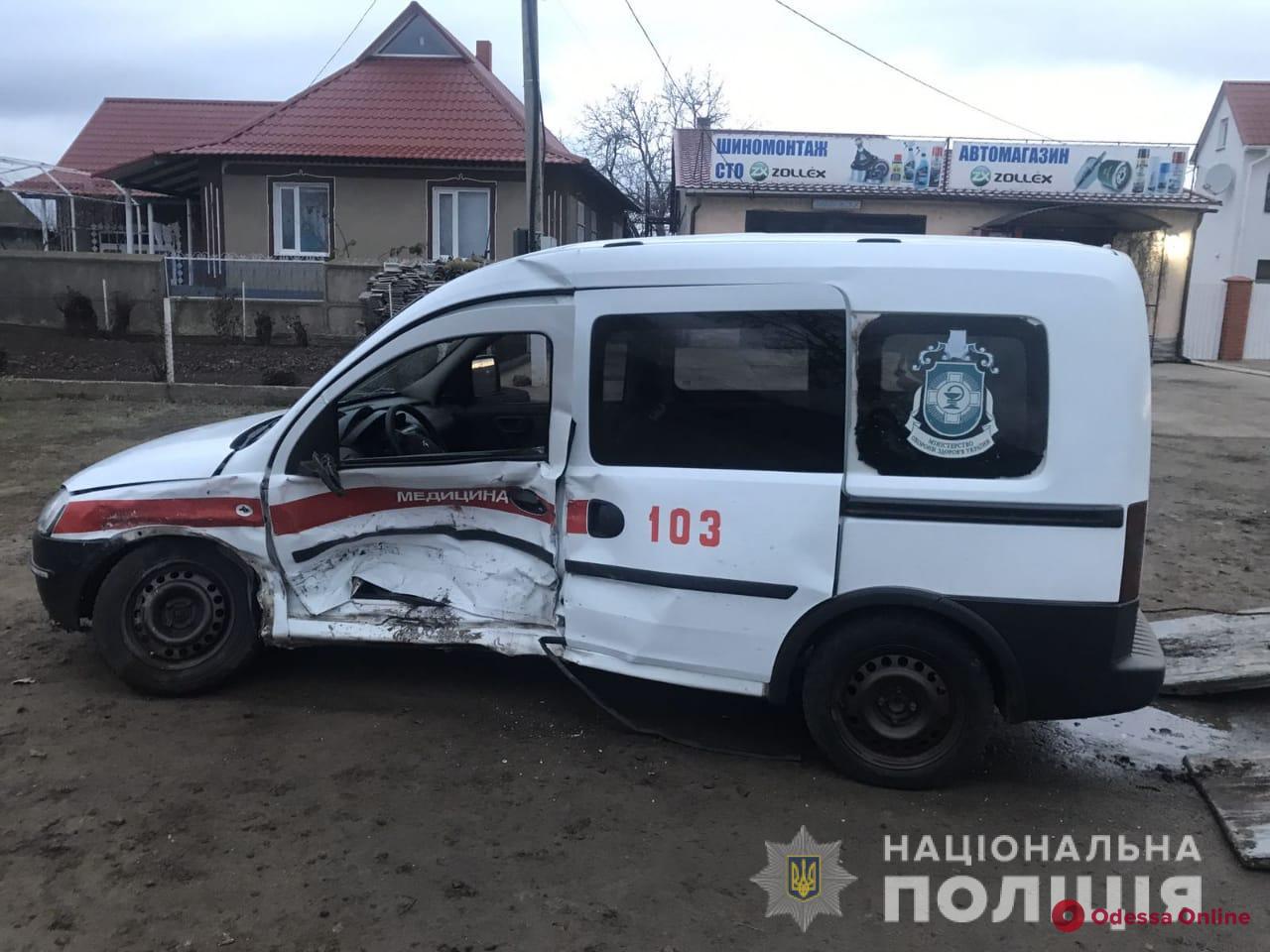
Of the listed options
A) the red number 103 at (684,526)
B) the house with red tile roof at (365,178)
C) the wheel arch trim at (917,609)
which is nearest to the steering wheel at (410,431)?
the red number 103 at (684,526)

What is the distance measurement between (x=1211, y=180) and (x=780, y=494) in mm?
34394

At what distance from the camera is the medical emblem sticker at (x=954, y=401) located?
3.59 metres

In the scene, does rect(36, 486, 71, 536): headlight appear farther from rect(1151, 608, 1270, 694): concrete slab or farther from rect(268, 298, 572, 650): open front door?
rect(1151, 608, 1270, 694): concrete slab

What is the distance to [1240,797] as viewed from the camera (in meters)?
3.71

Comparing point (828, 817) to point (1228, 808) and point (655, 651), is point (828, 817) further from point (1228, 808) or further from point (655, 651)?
point (1228, 808)

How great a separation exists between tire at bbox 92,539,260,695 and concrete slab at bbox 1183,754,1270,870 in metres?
3.91

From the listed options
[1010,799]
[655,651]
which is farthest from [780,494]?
[1010,799]

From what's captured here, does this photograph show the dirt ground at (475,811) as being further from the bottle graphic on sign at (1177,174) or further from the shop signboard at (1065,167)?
the bottle graphic on sign at (1177,174)

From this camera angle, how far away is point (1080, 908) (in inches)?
124

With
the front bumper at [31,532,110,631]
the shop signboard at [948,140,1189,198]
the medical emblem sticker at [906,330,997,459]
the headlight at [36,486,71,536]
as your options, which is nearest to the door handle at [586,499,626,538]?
the medical emblem sticker at [906,330,997,459]

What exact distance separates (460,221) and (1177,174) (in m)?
15.6

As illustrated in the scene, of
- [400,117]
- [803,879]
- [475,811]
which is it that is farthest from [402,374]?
[400,117]

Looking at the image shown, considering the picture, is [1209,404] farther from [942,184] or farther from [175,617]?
[175,617]

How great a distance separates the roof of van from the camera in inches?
141
